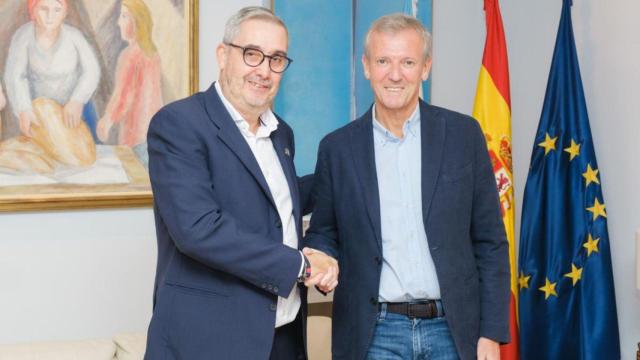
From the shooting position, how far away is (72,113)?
278 centimetres

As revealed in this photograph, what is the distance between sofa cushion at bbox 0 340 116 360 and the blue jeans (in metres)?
1.17

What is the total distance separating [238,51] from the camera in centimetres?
188

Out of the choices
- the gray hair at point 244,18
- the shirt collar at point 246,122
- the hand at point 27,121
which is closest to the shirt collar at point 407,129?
the shirt collar at point 246,122

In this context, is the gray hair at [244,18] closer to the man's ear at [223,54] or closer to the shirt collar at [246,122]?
the man's ear at [223,54]

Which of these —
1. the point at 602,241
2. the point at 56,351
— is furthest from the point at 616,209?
the point at 56,351

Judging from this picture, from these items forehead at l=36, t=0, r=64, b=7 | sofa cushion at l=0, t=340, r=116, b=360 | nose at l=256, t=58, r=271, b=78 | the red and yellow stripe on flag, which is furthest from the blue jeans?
forehead at l=36, t=0, r=64, b=7

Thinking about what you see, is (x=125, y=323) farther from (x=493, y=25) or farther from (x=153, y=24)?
(x=493, y=25)

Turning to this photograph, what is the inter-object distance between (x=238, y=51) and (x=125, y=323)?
1.51 meters

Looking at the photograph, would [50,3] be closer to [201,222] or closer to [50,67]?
[50,67]

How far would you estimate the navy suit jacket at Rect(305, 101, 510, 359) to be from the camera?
1869mm

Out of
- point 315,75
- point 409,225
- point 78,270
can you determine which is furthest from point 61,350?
point 315,75

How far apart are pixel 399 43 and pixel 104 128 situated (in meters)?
1.40

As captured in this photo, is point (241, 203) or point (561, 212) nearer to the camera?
point (241, 203)

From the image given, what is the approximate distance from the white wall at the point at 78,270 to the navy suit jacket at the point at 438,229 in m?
1.15
